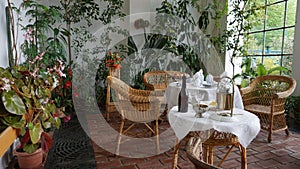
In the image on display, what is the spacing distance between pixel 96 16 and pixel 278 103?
374 centimetres

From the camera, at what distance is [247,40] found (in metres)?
4.66

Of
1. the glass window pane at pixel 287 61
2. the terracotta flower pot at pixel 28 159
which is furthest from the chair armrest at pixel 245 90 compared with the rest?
the terracotta flower pot at pixel 28 159

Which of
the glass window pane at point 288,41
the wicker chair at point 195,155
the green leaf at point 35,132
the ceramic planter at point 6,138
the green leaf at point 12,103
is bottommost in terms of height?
the green leaf at point 35,132

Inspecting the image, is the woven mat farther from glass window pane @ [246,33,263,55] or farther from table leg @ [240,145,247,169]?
glass window pane @ [246,33,263,55]

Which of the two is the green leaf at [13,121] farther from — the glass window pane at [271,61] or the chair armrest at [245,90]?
the glass window pane at [271,61]

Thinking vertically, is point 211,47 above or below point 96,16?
below

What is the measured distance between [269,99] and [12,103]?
317cm

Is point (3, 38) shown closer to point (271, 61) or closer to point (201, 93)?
point (201, 93)

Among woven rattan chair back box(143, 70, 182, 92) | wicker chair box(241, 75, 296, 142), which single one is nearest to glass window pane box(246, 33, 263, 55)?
wicker chair box(241, 75, 296, 142)

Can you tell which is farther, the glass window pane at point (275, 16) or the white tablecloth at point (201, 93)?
the glass window pane at point (275, 16)

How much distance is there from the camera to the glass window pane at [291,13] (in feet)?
12.6

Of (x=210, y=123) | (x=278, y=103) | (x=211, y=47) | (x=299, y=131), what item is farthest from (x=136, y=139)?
(x=211, y=47)

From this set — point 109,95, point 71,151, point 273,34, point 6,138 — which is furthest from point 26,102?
point 273,34

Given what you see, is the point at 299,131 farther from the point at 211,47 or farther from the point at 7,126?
the point at 7,126
